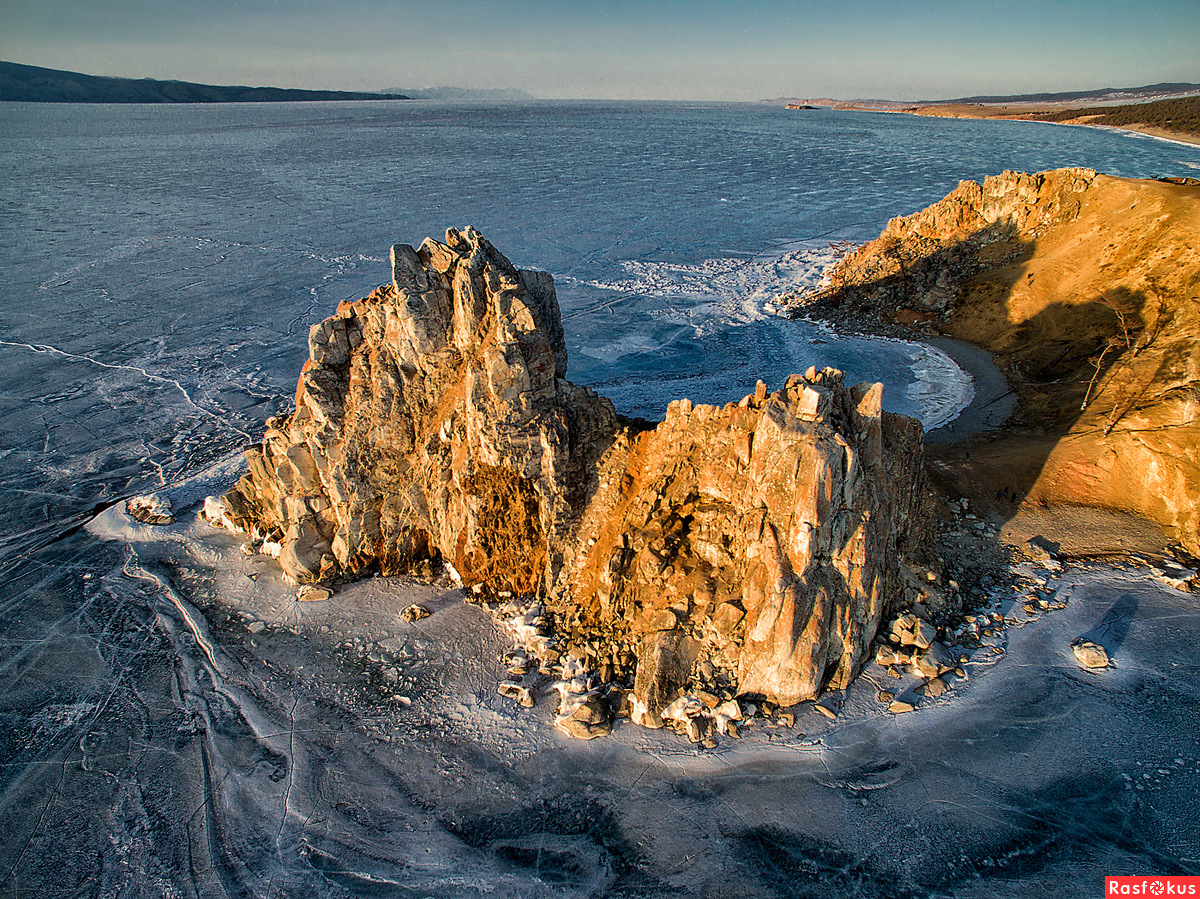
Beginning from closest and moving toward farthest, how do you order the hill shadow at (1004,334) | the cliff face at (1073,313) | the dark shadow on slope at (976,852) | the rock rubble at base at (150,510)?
the dark shadow on slope at (976,852) → the cliff face at (1073,313) → the rock rubble at base at (150,510) → the hill shadow at (1004,334)

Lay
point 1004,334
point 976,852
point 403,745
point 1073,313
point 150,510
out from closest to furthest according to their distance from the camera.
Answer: point 976,852, point 403,745, point 150,510, point 1073,313, point 1004,334

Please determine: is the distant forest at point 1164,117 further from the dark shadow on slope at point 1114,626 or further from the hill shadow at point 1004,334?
the dark shadow on slope at point 1114,626

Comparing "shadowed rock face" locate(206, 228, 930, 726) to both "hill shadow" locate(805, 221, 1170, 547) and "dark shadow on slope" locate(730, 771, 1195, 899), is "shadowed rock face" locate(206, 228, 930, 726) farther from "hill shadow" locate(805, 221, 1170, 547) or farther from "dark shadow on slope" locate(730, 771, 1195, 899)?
"hill shadow" locate(805, 221, 1170, 547)

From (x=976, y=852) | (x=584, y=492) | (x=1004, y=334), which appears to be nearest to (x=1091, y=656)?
(x=976, y=852)

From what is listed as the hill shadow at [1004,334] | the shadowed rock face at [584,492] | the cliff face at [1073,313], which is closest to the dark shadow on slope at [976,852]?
the shadowed rock face at [584,492]

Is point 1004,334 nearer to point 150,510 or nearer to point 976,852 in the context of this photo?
point 976,852

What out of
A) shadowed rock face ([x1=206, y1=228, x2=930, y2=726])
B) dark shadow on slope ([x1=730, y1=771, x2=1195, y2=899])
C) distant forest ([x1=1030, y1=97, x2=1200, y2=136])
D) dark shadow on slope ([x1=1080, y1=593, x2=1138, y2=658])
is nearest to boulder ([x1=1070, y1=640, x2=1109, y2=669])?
dark shadow on slope ([x1=1080, y1=593, x2=1138, y2=658])
